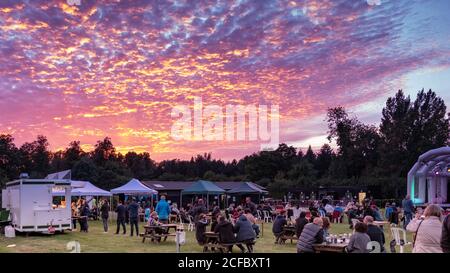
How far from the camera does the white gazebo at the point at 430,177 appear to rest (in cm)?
2472

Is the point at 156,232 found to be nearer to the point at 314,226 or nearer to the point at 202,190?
the point at 314,226

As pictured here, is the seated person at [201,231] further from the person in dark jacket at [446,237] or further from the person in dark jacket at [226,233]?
the person in dark jacket at [446,237]

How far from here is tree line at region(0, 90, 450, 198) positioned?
5044 centimetres

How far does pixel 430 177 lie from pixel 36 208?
2055 cm

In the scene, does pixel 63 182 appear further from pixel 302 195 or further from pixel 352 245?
pixel 302 195

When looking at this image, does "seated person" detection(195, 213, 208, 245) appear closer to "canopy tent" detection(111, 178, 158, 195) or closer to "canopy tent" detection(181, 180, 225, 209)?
"canopy tent" detection(111, 178, 158, 195)

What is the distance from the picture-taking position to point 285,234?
14.3 metres

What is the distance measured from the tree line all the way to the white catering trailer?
2921cm

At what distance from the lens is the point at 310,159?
66.9 metres

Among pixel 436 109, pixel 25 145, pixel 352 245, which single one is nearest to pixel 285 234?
pixel 352 245

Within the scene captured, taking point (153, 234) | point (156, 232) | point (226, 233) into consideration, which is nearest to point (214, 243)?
point (226, 233)

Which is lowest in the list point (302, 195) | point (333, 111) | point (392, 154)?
point (302, 195)
